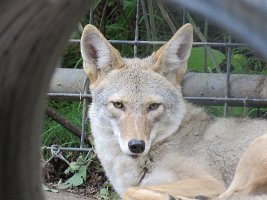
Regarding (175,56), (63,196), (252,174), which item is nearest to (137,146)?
(252,174)

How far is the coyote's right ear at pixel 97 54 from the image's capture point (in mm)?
5824

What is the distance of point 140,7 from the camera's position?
7812mm

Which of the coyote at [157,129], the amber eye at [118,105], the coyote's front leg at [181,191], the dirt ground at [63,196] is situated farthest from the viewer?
the dirt ground at [63,196]

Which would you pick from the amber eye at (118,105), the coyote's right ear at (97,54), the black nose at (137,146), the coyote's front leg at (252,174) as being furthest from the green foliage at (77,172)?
the coyote's front leg at (252,174)

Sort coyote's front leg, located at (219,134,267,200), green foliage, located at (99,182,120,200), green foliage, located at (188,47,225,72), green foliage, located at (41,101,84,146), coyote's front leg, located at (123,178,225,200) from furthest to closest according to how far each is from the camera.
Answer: green foliage, located at (41,101,84,146) < green foliage, located at (188,47,225,72) < green foliage, located at (99,182,120,200) < coyote's front leg, located at (123,178,225,200) < coyote's front leg, located at (219,134,267,200)

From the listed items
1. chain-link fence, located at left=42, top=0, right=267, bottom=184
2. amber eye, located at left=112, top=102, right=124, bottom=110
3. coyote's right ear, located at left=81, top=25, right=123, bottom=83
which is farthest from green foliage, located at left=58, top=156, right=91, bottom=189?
amber eye, located at left=112, top=102, right=124, bottom=110


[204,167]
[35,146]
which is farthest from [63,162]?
[35,146]

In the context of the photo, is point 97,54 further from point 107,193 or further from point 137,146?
point 107,193

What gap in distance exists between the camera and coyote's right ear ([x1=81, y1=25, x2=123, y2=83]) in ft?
19.1

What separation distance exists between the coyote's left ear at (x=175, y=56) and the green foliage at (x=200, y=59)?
1.43 m

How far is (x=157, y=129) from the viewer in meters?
5.60

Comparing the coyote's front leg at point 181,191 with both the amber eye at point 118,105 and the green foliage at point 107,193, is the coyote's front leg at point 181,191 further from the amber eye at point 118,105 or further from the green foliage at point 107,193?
the green foliage at point 107,193

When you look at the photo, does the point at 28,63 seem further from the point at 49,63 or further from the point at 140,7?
the point at 140,7

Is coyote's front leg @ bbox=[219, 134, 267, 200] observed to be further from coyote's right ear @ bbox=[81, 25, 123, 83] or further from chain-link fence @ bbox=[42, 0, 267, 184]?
chain-link fence @ bbox=[42, 0, 267, 184]
